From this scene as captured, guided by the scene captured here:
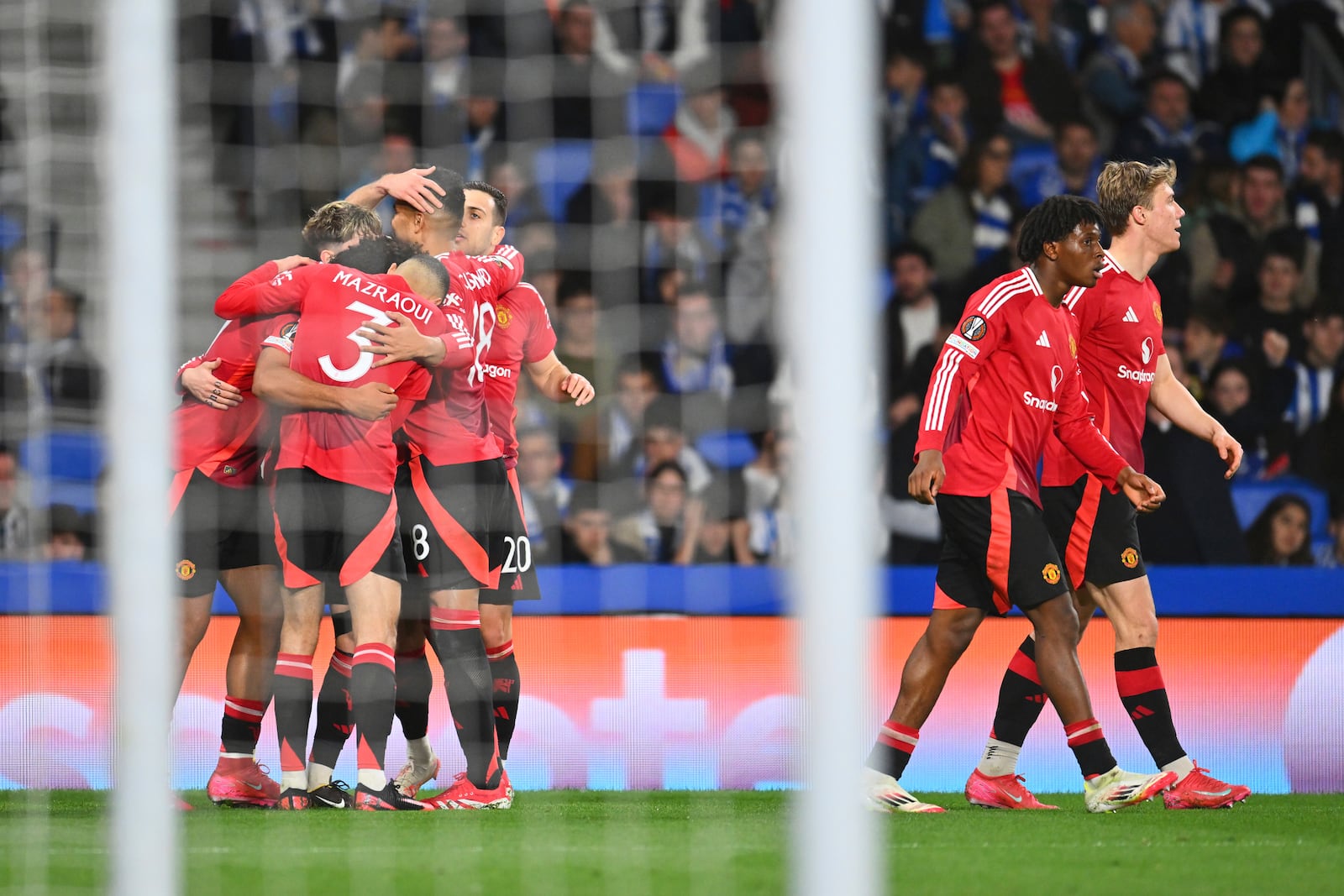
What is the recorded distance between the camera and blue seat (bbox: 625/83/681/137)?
577 centimetres

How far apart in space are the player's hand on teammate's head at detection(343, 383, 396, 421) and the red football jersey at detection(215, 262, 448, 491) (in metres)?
0.02

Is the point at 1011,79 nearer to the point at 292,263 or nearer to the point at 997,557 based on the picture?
the point at 997,557

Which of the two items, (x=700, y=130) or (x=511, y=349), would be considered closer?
(x=511, y=349)

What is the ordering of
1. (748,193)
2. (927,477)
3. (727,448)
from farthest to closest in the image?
(727,448) < (748,193) < (927,477)

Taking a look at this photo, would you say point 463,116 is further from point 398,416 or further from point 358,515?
point 358,515

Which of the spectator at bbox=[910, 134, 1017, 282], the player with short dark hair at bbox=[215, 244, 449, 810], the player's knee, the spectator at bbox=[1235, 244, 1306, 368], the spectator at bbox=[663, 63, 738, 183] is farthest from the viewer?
the spectator at bbox=[910, 134, 1017, 282]

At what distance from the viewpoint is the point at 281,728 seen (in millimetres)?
5059

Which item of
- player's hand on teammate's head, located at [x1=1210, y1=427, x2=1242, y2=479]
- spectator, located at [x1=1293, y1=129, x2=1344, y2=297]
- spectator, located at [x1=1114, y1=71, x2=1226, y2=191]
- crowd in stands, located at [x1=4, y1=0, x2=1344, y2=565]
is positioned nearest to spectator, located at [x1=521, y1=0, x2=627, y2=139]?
crowd in stands, located at [x1=4, y1=0, x2=1344, y2=565]

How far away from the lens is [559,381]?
5.63 metres

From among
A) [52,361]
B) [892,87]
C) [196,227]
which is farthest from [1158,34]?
[52,361]

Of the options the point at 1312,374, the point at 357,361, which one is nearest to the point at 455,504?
the point at 357,361

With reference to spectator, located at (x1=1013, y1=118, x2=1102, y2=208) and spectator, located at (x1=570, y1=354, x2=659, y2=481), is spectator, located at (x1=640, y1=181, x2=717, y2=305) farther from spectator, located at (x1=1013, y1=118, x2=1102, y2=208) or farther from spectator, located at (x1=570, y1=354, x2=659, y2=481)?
spectator, located at (x1=1013, y1=118, x2=1102, y2=208)

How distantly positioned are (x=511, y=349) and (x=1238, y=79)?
4.99m

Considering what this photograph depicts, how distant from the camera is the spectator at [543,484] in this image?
6.78 m
